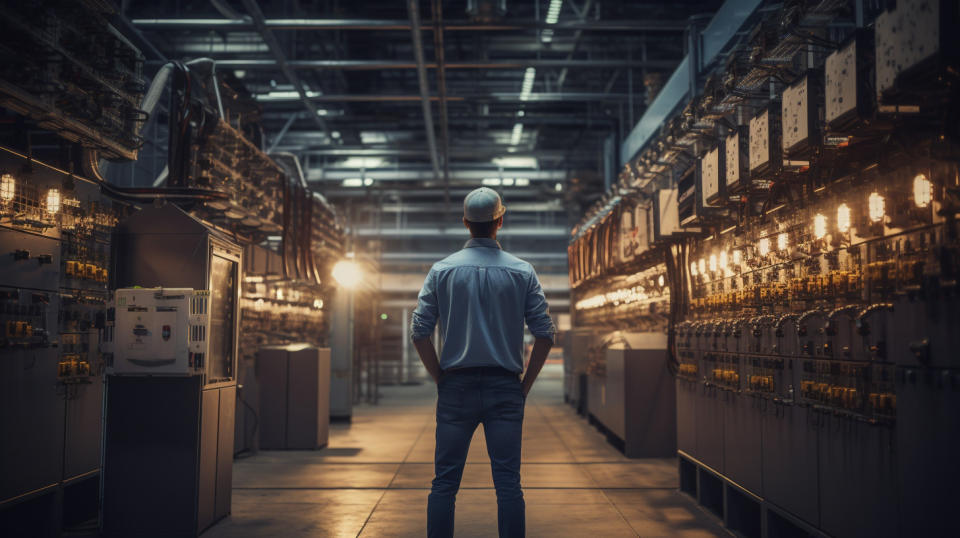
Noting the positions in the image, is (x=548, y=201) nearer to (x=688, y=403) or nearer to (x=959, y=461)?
(x=688, y=403)

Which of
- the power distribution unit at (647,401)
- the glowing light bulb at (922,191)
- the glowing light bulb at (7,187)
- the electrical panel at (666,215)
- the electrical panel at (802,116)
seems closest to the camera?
the glowing light bulb at (922,191)

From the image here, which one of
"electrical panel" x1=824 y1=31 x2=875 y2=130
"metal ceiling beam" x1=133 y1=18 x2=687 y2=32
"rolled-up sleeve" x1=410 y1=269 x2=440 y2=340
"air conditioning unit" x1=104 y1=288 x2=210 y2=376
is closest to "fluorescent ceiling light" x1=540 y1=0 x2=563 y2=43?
"metal ceiling beam" x1=133 y1=18 x2=687 y2=32

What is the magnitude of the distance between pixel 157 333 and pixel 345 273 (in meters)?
8.49

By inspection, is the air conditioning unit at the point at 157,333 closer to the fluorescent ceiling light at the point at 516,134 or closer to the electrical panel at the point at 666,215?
the electrical panel at the point at 666,215

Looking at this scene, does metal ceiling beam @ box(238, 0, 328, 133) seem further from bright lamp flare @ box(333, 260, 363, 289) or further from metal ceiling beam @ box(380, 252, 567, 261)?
metal ceiling beam @ box(380, 252, 567, 261)

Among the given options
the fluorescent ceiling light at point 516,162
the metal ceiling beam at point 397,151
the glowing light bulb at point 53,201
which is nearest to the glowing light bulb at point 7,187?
the glowing light bulb at point 53,201

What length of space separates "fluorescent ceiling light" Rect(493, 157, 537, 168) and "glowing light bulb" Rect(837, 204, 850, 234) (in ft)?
38.7

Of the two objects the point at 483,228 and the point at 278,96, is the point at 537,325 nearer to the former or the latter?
the point at 483,228

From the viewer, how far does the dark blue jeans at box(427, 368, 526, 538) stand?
3148 millimetres

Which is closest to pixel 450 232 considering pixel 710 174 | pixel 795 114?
pixel 710 174

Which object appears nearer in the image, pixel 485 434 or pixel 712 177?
pixel 485 434

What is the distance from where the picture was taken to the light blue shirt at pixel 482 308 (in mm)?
3262

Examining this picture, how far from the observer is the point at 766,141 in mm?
4316

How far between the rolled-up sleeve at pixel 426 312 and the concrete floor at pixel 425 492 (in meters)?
2.19
